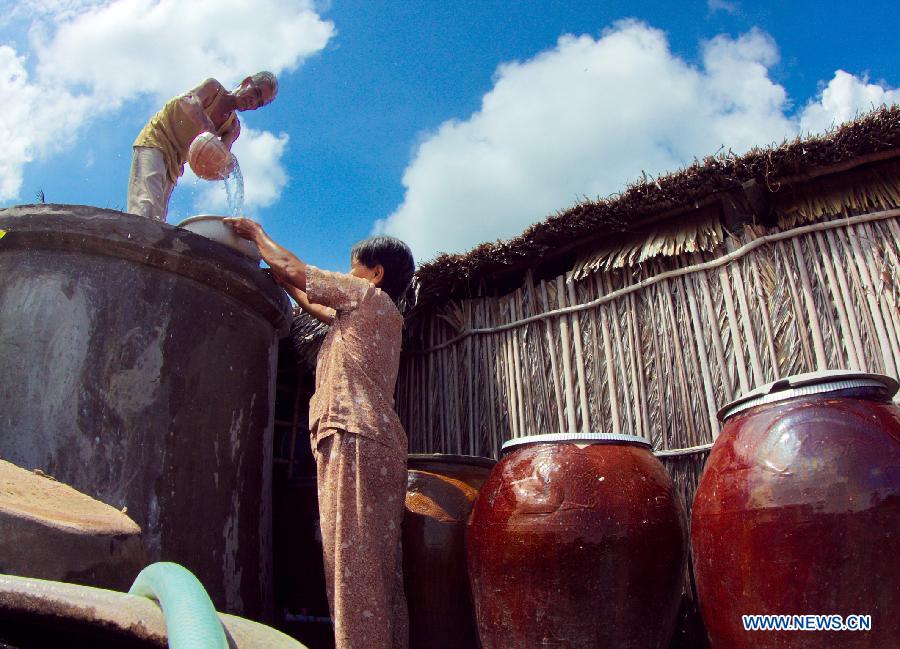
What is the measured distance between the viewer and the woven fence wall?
313 cm

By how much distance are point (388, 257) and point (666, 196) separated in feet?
5.15

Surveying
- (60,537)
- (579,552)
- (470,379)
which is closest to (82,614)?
(60,537)

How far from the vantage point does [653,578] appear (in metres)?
2.26

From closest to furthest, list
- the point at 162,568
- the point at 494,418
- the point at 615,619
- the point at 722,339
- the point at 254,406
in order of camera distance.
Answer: the point at 162,568 < the point at 615,619 < the point at 254,406 < the point at 722,339 < the point at 494,418

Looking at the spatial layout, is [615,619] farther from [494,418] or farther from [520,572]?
[494,418]

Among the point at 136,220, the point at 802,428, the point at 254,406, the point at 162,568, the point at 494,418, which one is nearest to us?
the point at 162,568

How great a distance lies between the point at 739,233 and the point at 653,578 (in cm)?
197

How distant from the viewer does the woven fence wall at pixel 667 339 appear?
10.3 feet

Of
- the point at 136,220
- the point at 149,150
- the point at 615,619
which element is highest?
the point at 149,150

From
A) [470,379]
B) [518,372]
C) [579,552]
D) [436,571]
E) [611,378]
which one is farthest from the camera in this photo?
[470,379]

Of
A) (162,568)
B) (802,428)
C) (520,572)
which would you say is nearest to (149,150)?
(520,572)

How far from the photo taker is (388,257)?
120 inches

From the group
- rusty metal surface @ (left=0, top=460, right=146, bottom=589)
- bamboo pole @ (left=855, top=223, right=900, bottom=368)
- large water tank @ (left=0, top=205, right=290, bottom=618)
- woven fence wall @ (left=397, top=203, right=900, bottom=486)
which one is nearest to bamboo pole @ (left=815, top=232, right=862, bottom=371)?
woven fence wall @ (left=397, top=203, right=900, bottom=486)

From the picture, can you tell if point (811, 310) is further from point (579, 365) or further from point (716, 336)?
point (579, 365)
